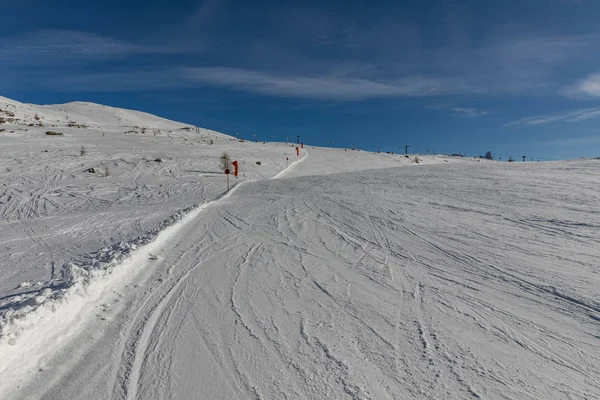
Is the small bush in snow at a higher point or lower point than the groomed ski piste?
higher

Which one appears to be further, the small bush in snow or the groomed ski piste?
the small bush in snow

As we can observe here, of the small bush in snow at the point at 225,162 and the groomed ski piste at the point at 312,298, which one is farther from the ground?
the small bush in snow at the point at 225,162

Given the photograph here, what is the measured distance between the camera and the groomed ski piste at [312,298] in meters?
4.02

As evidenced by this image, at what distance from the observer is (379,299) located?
5.89 meters

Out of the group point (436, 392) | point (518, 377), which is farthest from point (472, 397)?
point (518, 377)

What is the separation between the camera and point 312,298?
19.7 ft

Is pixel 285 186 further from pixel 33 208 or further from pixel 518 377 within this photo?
pixel 518 377

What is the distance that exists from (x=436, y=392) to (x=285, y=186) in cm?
1510

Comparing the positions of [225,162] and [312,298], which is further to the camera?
[225,162]

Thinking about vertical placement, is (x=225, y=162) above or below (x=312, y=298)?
above

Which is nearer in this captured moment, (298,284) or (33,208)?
(298,284)

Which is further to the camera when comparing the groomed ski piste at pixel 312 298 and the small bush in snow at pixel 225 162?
the small bush in snow at pixel 225 162

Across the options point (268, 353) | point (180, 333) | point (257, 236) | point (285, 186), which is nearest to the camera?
point (268, 353)

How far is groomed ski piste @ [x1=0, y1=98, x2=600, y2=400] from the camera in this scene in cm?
402
